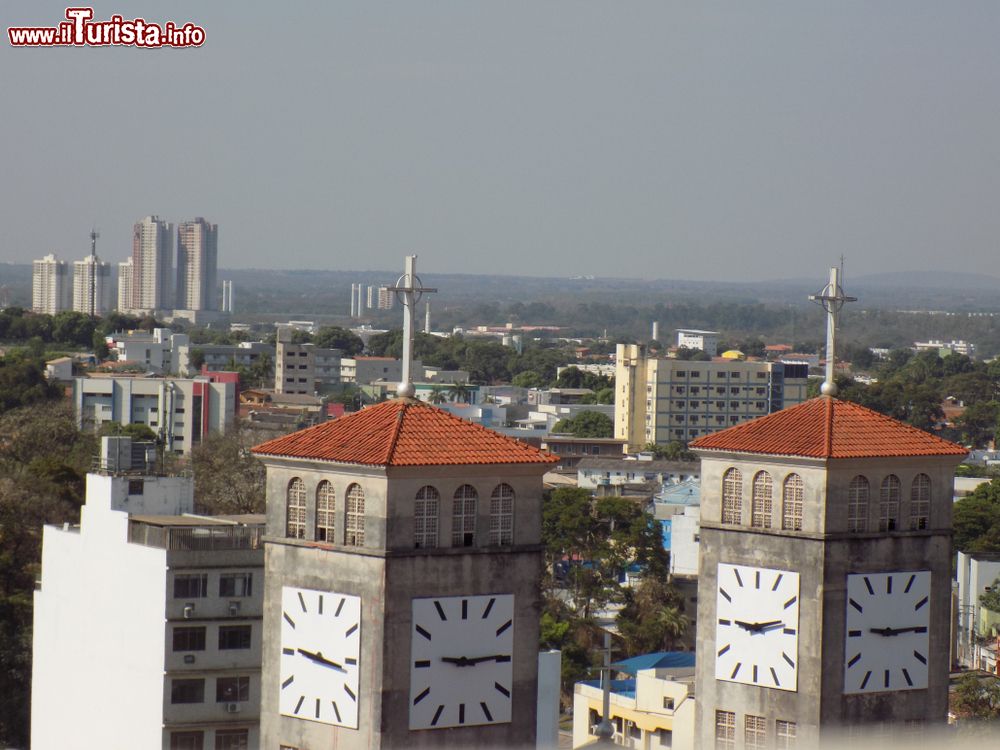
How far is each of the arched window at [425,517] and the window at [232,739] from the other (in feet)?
44.7

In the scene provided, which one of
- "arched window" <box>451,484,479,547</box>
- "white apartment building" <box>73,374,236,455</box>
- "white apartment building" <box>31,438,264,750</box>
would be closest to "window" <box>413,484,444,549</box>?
"arched window" <box>451,484,479,547</box>

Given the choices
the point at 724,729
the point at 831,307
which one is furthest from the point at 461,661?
the point at 831,307

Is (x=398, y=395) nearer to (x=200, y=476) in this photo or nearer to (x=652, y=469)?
(x=200, y=476)

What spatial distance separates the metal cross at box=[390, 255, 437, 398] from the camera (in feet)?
62.0

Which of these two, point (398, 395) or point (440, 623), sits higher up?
point (398, 395)

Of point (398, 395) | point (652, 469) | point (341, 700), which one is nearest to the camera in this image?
point (341, 700)

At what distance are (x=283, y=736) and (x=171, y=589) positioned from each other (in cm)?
1312

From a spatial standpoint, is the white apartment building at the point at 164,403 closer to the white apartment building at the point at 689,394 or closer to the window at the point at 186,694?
the white apartment building at the point at 689,394

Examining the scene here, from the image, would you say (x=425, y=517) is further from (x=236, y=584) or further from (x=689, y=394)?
(x=689, y=394)

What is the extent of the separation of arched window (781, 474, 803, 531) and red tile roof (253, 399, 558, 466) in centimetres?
232

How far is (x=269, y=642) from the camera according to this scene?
1855cm

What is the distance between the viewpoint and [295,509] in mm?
18578

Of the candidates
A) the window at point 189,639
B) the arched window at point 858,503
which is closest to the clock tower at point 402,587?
the arched window at point 858,503

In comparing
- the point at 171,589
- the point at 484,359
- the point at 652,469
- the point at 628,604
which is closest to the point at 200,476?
the point at 628,604
